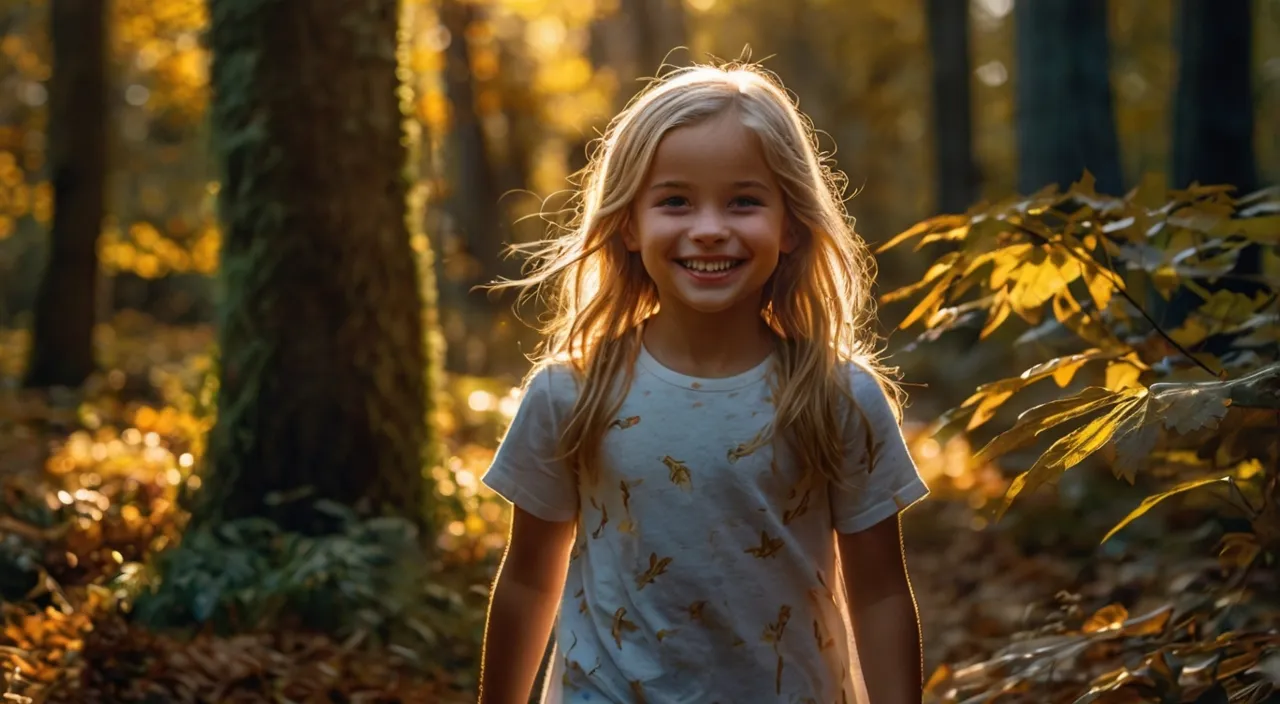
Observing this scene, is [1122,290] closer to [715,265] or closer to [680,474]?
[715,265]

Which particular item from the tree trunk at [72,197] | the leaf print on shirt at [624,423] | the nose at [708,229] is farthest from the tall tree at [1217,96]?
A: the tree trunk at [72,197]

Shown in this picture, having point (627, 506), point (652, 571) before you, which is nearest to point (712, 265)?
point (627, 506)

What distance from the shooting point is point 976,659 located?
5.25m

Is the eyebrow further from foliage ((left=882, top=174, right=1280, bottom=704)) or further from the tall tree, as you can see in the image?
the tall tree

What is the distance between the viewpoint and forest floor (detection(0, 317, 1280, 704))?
3.54m

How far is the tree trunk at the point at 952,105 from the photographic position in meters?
18.5

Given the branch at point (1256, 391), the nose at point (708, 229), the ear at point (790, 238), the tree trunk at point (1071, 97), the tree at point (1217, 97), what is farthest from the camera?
the tree trunk at point (1071, 97)

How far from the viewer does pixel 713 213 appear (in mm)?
2633

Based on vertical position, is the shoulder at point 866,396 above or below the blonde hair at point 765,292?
below

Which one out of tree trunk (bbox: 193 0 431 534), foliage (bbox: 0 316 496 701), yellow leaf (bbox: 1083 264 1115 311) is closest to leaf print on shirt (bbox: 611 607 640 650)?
yellow leaf (bbox: 1083 264 1115 311)

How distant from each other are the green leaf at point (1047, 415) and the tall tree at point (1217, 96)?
566 cm

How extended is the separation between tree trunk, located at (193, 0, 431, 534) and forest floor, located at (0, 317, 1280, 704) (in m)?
0.36

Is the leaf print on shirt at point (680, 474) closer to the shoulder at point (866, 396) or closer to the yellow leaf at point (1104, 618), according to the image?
the shoulder at point (866, 396)

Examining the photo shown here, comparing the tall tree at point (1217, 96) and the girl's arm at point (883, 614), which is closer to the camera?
the girl's arm at point (883, 614)
